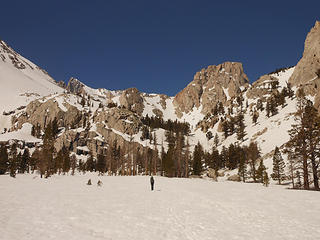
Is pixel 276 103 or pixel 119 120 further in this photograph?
pixel 119 120

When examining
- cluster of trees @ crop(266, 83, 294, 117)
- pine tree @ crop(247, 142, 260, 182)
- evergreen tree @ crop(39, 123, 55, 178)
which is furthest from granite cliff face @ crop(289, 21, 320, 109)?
evergreen tree @ crop(39, 123, 55, 178)

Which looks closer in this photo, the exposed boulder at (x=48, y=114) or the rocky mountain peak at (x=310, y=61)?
the rocky mountain peak at (x=310, y=61)

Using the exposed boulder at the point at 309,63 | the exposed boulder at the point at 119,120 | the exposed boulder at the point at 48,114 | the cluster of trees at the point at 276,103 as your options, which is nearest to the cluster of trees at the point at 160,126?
the exposed boulder at the point at 119,120

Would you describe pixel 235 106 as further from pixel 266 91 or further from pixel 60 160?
pixel 60 160

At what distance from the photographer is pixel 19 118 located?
577 ft

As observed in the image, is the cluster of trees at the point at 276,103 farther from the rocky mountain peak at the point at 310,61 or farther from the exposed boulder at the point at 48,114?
the exposed boulder at the point at 48,114

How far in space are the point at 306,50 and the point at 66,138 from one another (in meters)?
→ 175

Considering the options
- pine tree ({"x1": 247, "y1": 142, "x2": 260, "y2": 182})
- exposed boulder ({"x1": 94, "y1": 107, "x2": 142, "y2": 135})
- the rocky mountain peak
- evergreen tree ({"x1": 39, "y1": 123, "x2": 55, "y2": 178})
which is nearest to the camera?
pine tree ({"x1": 247, "y1": 142, "x2": 260, "y2": 182})

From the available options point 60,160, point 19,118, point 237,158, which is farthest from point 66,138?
point 237,158

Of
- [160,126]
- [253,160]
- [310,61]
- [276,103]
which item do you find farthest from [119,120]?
[310,61]

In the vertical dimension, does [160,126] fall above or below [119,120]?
below

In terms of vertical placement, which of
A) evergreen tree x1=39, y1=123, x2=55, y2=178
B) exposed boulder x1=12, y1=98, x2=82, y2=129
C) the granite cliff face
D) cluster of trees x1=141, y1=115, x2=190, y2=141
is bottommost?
evergreen tree x1=39, y1=123, x2=55, y2=178

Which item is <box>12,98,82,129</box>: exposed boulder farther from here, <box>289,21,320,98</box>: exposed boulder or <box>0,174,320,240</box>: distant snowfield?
<box>289,21,320,98</box>: exposed boulder

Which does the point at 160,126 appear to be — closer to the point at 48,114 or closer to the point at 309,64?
the point at 48,114
